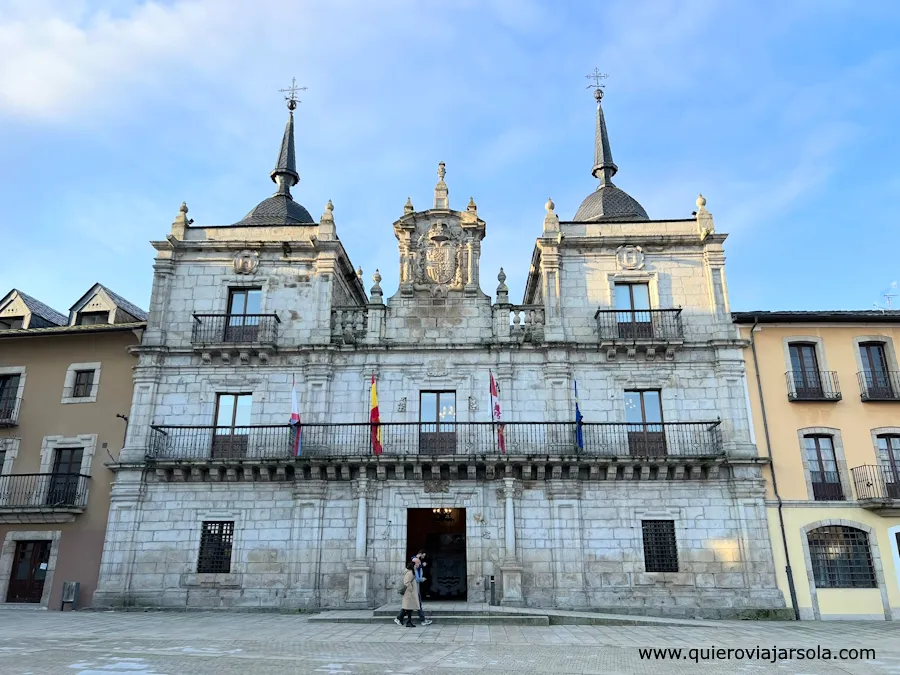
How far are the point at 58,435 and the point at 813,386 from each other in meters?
24.3

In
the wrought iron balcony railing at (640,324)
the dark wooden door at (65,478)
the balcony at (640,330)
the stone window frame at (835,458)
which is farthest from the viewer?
the wrought iron balcony railing at (640,324)

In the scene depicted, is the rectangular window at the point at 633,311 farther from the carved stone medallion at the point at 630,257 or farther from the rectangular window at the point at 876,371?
the rectangular window at the point at 876,371

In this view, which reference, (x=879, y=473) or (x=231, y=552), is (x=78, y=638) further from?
(x=879, y=473)

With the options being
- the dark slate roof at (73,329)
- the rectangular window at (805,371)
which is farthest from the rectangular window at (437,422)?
the rectangular window at (805,371)

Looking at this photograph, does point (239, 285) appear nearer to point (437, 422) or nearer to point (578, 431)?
point (437, 422)

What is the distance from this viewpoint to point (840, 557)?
799 inches

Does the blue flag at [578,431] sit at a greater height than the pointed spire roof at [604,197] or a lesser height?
lesser

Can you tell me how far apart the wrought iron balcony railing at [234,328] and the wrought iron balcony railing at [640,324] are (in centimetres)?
1067

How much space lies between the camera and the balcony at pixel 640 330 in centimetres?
2192

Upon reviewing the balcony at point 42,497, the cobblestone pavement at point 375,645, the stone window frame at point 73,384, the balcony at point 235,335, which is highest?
the balcony at point 235,335

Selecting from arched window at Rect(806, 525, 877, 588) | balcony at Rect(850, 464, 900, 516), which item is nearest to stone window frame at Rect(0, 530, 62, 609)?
arched window at Rect(806, 525, 877, 588)

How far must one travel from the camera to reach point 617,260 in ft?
77.6

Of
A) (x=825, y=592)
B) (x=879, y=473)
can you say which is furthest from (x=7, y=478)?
(x=879, y=473)

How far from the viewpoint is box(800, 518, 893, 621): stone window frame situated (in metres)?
19.7
